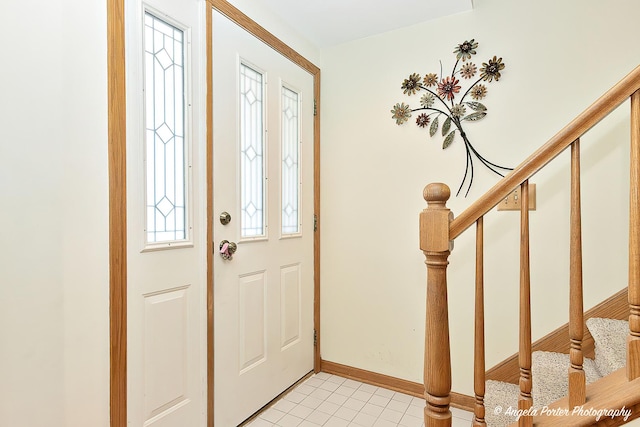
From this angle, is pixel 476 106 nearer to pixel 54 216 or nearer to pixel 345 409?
pixel 345 409

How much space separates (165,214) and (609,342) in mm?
1905

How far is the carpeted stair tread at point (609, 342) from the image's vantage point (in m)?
1.30

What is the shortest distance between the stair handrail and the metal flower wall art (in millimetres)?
887

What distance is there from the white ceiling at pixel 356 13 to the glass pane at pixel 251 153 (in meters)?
0.45

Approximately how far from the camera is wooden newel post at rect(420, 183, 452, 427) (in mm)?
1074

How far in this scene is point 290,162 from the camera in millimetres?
2195

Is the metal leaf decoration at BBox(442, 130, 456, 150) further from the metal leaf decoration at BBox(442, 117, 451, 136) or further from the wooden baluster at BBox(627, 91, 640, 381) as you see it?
the wooden baluster at BBox(627, 91, 640, 381)

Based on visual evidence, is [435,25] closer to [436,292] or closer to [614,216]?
[614,216]

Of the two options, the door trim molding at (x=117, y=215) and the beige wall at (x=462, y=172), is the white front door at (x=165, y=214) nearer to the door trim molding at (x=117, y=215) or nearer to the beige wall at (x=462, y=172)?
the door trim molding at (x=117, y=215)

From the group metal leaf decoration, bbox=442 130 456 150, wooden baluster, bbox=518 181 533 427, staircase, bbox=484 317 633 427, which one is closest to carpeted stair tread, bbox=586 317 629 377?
staircase, bbox=484 317 633 427

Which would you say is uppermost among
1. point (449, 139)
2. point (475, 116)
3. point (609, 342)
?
point (475, 116)

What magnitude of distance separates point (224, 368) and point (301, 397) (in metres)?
0.63

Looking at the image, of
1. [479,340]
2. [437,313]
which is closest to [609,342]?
[479,340]

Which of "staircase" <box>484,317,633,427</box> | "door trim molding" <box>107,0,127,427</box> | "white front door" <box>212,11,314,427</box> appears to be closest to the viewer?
"door trim molding" <box>107,0,127,427</box>
